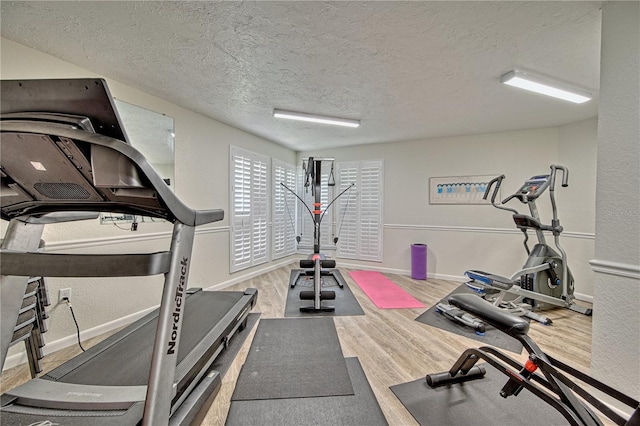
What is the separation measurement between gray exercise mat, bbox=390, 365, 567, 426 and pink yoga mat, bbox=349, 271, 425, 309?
1.41 metres

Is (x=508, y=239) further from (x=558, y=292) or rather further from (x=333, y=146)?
(x=333, y=146)

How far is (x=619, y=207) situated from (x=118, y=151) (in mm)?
2424

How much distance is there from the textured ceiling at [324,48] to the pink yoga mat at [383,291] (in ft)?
8.26

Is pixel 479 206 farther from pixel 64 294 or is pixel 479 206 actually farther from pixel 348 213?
pixel 64 294

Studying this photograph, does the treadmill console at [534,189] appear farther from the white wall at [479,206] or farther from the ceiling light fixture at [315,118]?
the ceiling light fixture at [315,118]

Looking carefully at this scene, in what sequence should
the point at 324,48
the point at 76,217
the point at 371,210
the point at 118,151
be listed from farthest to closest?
the point at 371,210, the point at 324,48, the point at 76,217, the point at 118,151

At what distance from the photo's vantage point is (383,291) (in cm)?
Answer: 371

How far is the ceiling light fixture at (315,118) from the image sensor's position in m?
3.17

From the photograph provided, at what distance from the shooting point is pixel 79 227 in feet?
7.28

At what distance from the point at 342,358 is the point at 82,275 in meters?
1.87

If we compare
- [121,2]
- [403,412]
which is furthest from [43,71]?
[403,412]

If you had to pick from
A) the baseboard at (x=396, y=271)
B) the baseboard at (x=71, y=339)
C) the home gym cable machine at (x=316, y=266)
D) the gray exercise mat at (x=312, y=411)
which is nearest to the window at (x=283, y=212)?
the home gym cable machine at (x=316, y=266)

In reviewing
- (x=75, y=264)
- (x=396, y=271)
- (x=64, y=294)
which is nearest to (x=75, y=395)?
(x=75, y=264)

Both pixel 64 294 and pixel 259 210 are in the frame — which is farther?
pixel 259 210
